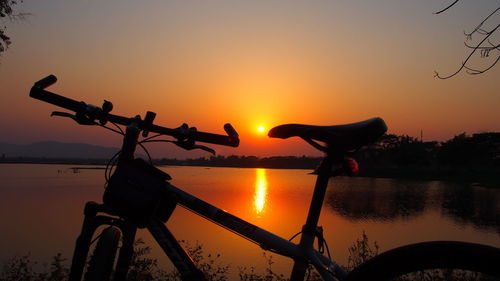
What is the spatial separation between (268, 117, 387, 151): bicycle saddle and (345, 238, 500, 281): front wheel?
530 millimetres

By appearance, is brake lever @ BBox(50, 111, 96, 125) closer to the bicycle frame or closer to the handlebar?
the handlebar

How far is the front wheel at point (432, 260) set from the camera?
53.2 inches

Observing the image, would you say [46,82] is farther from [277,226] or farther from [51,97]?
[277,226]

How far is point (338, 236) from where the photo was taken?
54.9 feet

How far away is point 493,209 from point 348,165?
34102 millimetres

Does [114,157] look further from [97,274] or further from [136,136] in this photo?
[97,274]

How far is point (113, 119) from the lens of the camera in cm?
202

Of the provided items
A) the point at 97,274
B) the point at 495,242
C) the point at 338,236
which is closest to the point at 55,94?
the point at 97,274

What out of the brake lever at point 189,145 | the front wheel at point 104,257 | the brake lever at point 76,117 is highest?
the brake lever at point 76,117

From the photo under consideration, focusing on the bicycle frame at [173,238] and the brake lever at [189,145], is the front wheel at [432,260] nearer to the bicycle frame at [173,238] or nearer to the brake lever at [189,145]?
the bicycle frame at [173,238]

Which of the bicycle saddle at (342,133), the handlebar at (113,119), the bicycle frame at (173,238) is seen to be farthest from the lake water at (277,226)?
the bicycle saddle at (342,133)

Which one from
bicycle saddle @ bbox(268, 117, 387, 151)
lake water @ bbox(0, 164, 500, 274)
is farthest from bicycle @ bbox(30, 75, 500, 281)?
lake water @ bbox(0, 164, 500, 274)

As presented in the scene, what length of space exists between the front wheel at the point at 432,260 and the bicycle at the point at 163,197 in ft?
0.94

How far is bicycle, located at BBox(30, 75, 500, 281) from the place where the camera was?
1822mm
